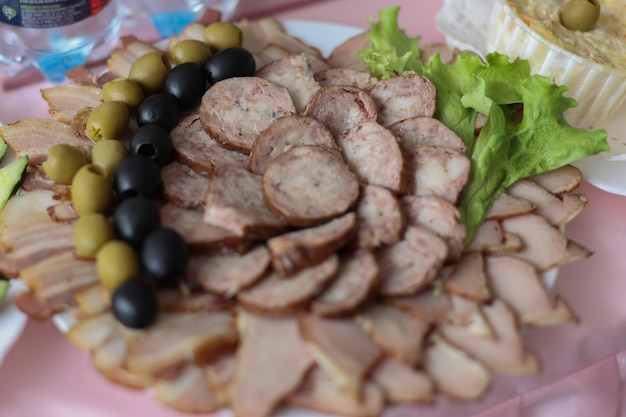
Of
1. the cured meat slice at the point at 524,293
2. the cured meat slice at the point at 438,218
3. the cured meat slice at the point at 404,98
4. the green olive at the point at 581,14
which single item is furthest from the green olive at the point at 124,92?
the green olive at the point at 581,14

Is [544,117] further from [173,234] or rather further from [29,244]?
[29,244]

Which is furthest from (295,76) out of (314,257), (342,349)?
(342,349)

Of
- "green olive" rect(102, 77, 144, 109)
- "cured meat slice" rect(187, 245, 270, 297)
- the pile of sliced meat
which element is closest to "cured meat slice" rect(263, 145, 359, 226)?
the pile of sliced meat

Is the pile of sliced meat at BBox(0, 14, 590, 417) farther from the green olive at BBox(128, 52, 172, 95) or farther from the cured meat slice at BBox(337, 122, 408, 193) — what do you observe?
the green olive at BBox(128, 52, 172, 95)

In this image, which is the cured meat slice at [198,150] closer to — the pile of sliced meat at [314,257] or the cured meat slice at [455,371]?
the pile of sliced meat at [314,257]

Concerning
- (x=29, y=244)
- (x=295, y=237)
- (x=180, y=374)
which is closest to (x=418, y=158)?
(x=295, y=237)
